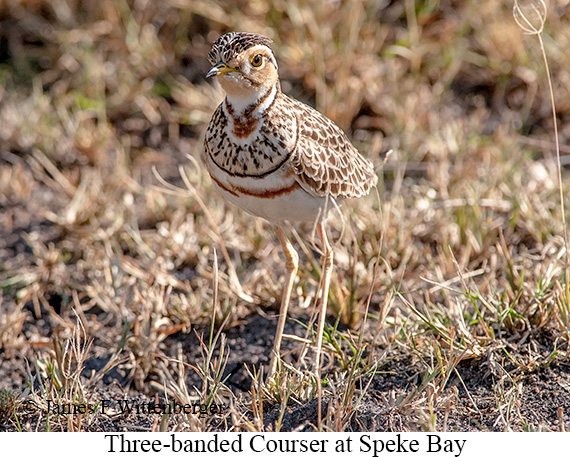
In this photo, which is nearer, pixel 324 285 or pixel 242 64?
pixel 242 64

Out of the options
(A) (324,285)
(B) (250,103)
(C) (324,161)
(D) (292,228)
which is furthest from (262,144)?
(D) (292,228)

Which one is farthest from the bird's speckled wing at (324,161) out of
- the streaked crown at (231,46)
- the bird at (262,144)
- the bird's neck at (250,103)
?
the streaked crown at (231,46)

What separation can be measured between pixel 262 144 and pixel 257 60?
0.92 ft

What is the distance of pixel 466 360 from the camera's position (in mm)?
3072

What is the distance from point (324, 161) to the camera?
285 centimetres

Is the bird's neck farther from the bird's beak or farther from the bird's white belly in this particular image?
the bird's white belly

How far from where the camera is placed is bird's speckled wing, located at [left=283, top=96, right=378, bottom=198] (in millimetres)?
2770

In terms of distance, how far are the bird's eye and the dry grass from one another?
0.46 metres

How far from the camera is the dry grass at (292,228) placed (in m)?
2.96

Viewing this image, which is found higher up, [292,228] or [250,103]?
[250,103]

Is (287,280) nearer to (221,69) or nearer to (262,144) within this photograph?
(262,144)

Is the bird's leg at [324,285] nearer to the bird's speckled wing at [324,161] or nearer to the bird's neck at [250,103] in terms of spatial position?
the bird's speckled wing at [324,161]

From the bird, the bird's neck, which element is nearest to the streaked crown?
the bird

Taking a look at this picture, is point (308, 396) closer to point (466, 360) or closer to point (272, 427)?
point (272, 427)
